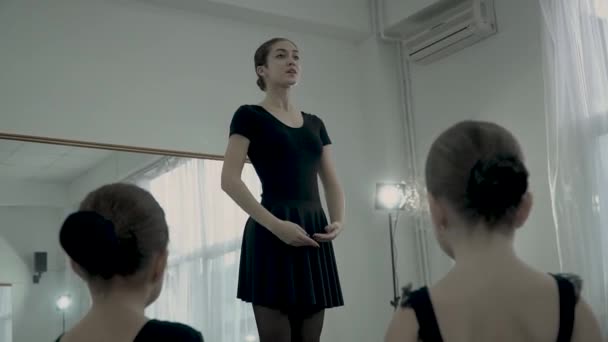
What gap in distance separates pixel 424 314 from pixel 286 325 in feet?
3.37

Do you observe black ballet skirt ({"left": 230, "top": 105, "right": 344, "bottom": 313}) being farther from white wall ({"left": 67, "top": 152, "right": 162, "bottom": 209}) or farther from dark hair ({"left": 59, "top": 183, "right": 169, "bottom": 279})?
white wall ({"left": 67, "top": 152, "right": 162, "bottom": 209})

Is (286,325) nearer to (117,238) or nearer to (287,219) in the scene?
(287,219)

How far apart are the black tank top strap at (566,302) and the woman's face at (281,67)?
1.43m

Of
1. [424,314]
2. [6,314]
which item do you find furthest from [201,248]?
[424,314]

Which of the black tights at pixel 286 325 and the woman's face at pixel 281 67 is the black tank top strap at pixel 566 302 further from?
the woman's face at pixel 281 67

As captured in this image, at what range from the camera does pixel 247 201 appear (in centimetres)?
215

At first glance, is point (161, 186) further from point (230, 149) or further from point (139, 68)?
point (230, 149)

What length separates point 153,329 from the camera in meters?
1.24

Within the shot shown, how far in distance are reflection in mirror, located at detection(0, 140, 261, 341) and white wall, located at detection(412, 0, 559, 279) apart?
128 cm

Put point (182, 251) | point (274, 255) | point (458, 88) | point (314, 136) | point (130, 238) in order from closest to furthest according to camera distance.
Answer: point (130, 238) < point (274, 255) < point (314, 136) < point (182, 251) < point (458, 88)

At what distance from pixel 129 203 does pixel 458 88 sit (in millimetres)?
3383

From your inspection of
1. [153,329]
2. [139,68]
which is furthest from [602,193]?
[153,329]

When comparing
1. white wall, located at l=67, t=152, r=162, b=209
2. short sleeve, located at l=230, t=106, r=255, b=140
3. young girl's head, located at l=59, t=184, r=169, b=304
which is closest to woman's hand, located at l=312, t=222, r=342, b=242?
short sleeve, located at l=230, t=106, r=255, b=140

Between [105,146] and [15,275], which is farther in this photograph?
[105,146]
